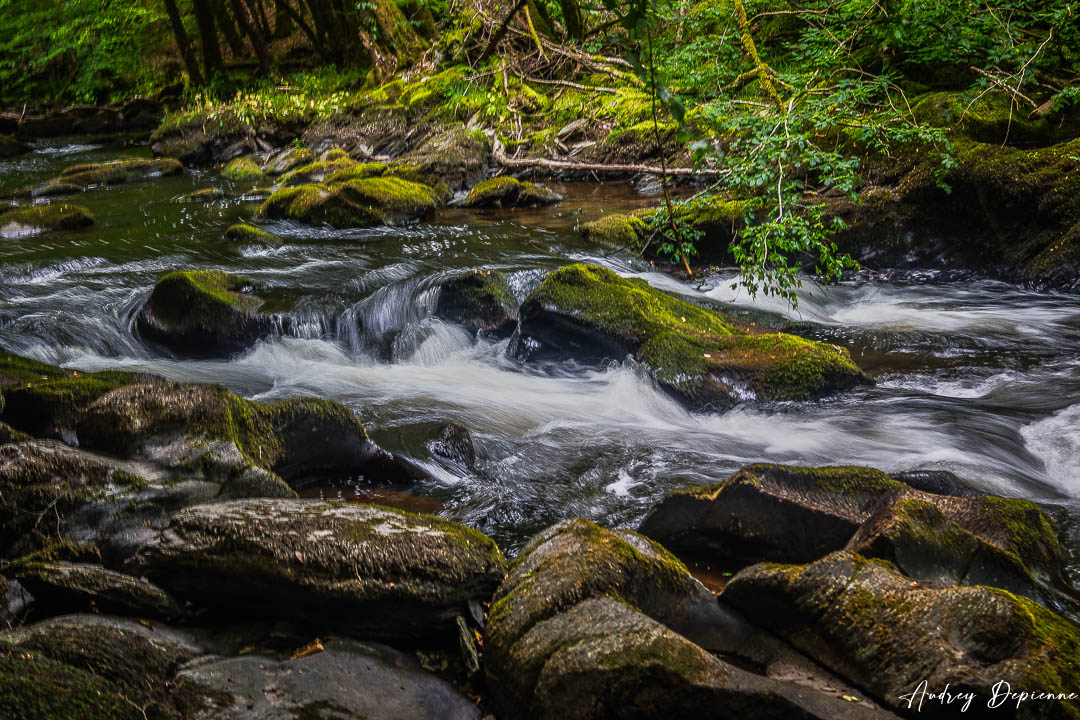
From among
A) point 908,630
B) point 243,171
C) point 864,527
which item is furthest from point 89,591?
point 243,171

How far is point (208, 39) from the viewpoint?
21266mm

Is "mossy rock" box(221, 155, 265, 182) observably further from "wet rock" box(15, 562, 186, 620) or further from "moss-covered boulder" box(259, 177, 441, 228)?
"wet rock" box(15, 562, 186, 620)

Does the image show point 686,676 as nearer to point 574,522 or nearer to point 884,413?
point 574,522

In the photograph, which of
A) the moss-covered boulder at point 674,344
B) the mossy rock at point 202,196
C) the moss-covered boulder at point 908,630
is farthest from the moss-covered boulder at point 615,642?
the mossy rock at point 202,196

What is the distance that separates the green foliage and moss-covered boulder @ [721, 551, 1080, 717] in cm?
2752

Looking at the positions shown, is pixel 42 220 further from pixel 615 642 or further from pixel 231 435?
pixel 615 642

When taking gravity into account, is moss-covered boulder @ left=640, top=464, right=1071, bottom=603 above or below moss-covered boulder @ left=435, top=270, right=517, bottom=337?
below

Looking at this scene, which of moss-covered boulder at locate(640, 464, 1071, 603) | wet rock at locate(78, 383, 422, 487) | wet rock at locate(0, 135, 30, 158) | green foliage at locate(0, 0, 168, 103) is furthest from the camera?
green foliage at locate(0, 0, 168, 103)

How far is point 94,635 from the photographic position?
2.28m

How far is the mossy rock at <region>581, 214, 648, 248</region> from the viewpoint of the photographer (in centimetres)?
921

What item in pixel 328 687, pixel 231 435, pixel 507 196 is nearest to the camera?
pixel 328 687

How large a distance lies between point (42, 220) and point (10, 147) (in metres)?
12.0

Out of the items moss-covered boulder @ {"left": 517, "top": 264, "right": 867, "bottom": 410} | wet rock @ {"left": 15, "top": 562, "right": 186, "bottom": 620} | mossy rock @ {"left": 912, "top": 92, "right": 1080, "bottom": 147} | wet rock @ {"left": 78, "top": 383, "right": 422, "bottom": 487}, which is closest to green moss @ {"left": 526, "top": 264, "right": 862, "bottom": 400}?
moss-covered boulder @ {"left": 517, "top": 264, "right": 867, "bottom": 410}

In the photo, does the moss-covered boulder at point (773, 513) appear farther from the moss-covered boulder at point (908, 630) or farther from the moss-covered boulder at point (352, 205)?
the moss-covered boulder at point (352, 205)
